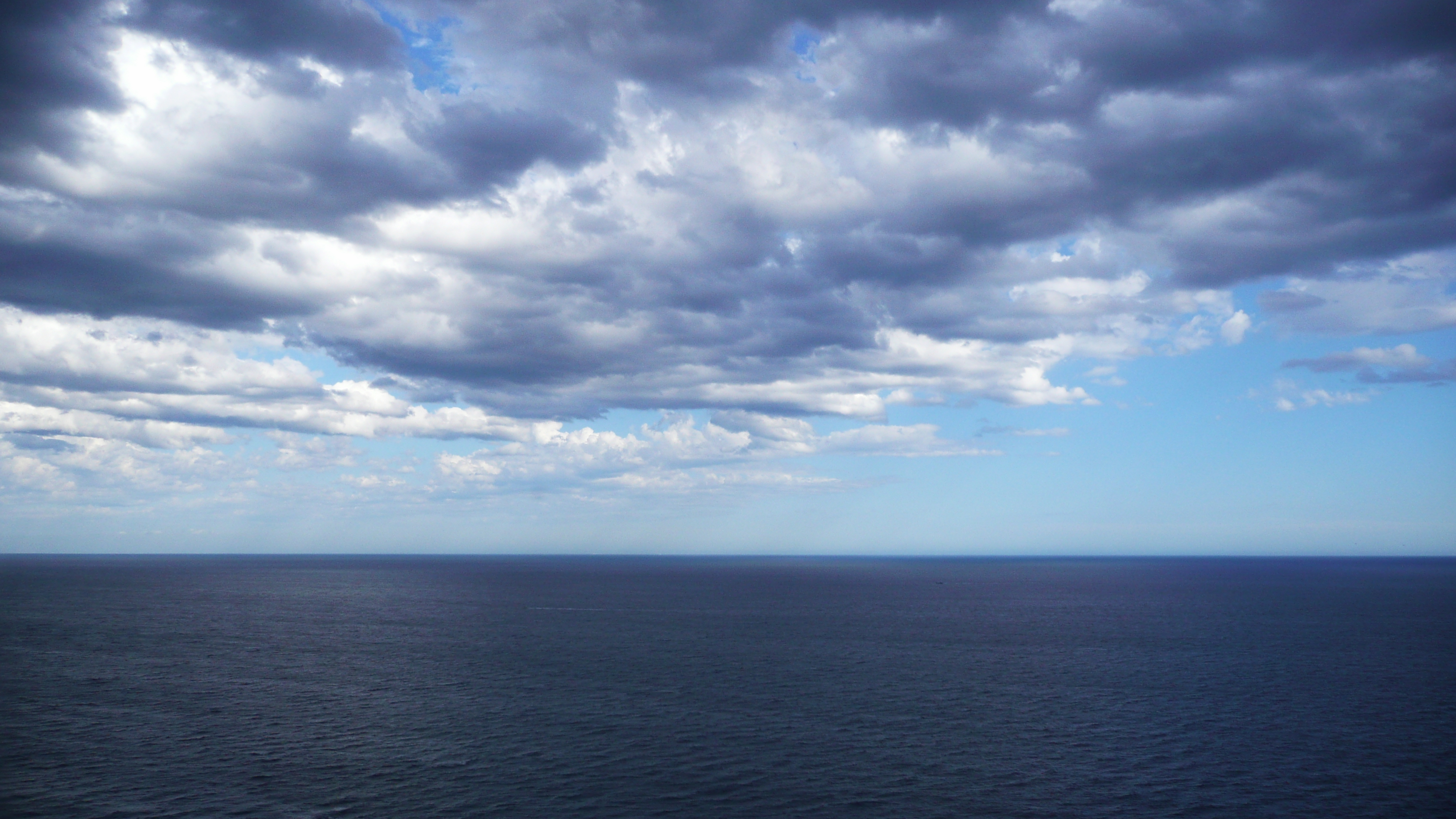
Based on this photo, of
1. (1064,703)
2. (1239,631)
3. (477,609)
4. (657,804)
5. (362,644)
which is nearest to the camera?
(657,804)

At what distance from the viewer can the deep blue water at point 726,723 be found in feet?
152

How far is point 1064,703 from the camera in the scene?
69.9 m

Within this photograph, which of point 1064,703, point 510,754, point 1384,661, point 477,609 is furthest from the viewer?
point 477,609

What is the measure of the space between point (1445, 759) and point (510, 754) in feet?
187

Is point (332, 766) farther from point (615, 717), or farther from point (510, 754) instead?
A: point (615, 717)

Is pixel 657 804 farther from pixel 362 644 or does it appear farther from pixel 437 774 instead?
pixel 362 644

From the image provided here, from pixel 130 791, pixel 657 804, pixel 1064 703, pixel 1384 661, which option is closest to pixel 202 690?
pixel 130 791

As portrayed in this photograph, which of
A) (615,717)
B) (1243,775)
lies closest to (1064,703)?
(1243,775)

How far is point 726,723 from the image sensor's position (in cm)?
6322

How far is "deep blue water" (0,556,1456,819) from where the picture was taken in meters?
46.3

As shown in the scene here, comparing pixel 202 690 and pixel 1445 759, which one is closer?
pixel 1445 759

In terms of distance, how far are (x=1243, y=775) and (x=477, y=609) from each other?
5518 inches

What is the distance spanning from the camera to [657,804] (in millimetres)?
45188

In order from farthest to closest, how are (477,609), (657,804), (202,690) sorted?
(477,609) → (202,690) → (657,804)
